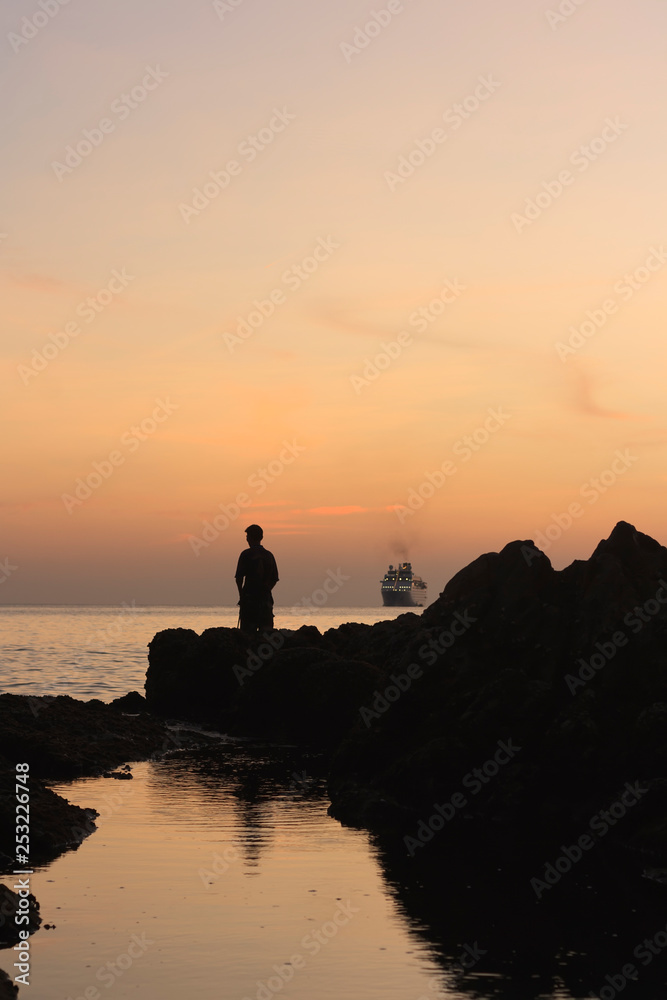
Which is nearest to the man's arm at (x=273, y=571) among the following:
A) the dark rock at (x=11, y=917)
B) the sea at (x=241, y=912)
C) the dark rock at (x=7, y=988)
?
the sea at (x=241, y=912)

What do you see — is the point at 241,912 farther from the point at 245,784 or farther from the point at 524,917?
the point at 245,784

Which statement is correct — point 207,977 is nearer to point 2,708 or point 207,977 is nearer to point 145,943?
point 145,943

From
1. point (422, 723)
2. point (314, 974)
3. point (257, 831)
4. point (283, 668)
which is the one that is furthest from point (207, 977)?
point (283, 668)

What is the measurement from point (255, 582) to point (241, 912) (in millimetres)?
14028

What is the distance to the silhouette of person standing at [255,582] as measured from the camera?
21.6m

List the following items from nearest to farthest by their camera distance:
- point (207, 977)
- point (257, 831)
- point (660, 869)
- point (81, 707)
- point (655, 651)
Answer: point (207, 977), point (660, 869), point (257, 831), point (655, 651), point (81, 707)

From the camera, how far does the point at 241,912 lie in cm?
791

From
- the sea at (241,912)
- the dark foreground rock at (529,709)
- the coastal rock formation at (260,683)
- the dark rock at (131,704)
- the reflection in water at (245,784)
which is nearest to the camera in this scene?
the sea at (241,912)

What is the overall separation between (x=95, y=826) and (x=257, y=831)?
164cm

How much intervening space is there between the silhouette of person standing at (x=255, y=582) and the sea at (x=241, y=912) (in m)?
8.60

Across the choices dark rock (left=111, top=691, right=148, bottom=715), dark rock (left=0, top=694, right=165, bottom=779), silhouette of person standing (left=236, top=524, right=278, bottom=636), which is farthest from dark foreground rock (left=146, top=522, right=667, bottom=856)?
dark rock (left=111, top=691, right=148, bottom=715)

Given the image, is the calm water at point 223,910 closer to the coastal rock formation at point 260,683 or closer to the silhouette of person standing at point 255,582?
the coastal rock formation at point 260,683

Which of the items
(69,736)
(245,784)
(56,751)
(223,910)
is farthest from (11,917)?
(69,736)

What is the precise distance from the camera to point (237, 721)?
19141 mm
